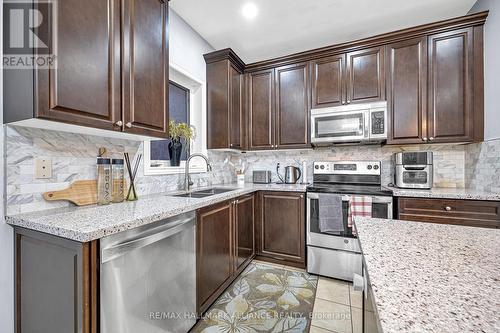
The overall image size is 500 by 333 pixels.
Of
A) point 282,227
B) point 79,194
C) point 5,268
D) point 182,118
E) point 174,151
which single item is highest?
point 182,118

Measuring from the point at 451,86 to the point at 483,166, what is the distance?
83cm

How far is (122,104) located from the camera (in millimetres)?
1322

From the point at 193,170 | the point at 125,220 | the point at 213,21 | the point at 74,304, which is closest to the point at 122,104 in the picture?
the point at 125,220

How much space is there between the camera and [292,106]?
2.79 m

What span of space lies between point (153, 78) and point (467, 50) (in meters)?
2.89

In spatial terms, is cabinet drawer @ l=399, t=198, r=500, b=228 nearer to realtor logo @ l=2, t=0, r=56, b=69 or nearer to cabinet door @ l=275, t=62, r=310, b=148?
cabinet door @ l=275, t=62, r=310, b=148

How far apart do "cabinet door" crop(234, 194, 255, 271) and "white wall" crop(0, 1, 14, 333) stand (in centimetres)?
150

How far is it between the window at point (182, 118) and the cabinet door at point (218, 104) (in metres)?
0.09

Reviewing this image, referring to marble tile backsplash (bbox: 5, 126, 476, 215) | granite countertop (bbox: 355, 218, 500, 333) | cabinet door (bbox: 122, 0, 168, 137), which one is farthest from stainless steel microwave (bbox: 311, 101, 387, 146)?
cabinet door (bbox: 122, 0, 168, 137)

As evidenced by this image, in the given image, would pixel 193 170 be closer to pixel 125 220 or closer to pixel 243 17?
pixel 125 220

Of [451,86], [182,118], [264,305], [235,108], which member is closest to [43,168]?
[182,118]

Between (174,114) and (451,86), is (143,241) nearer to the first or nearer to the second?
(174,114)

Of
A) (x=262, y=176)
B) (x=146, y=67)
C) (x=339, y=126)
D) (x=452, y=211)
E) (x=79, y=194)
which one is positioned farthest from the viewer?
(x=262, y=176)

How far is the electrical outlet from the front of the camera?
3.95 feet
